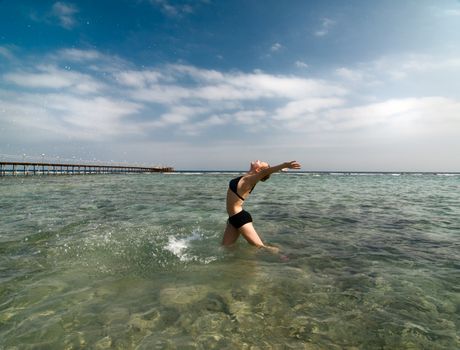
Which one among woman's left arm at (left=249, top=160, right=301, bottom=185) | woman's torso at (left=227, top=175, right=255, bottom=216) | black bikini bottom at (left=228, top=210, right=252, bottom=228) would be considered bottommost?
black bikini bottom at (left=228, top=210, right=252, bottom=228)

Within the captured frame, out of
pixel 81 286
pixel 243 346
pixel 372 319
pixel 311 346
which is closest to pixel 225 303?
pixel 243 346

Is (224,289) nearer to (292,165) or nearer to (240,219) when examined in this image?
(240,219)

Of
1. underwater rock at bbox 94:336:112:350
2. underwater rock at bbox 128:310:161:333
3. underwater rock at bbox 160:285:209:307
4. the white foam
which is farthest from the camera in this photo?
the white foam

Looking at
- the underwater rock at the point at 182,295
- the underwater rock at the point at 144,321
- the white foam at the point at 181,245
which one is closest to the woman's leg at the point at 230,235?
the white foam at the point at 181,245

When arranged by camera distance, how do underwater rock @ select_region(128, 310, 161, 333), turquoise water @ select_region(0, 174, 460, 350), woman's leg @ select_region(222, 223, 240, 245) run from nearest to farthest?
turquoise water @ select_region(0, 174, 460, 350) < underwater rock @ select_region(128, 310, 161, 333) < woman's leg @ select_region(222, 223, 240, 245)

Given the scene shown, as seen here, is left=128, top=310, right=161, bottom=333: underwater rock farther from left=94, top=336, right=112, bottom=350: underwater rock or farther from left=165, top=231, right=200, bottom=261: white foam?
left=165, top=231, right=200, bottom=261: white foam

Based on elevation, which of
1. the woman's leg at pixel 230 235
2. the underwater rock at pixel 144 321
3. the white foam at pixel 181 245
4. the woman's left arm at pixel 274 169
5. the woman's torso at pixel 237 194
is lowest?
the white foam at pixel 181 245

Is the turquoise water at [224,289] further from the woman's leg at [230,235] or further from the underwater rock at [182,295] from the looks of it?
the woman's leg at [230,235]

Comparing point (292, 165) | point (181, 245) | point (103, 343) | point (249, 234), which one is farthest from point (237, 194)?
point (103, 343)

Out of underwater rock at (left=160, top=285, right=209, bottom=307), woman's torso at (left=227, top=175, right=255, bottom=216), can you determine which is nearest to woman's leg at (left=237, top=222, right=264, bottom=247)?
woman's torso at (left=227, top=175, right=255, bottom=216)

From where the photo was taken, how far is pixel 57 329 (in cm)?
309

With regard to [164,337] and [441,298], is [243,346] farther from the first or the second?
[441,298]

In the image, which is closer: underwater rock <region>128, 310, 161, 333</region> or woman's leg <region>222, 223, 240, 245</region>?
underwater rock <region>128, 310, 161, 333</region>

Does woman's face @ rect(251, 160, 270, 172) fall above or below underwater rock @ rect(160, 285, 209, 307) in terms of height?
above
